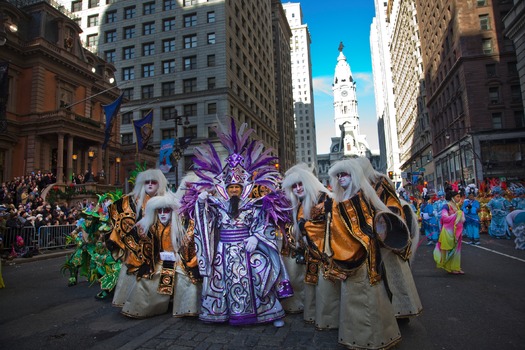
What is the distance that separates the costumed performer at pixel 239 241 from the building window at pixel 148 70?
4408cm

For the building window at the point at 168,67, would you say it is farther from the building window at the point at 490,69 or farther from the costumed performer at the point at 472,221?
the costumed performer at the point at 472,221

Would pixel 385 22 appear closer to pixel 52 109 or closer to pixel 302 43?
pixel 302 43

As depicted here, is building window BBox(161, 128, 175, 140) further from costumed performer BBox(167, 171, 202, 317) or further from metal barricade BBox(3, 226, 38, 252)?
costumed performer BBox(167, 171, 202, 317)

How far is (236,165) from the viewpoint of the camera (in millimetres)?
5312

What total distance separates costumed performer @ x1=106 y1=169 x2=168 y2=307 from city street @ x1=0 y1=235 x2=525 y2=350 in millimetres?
583

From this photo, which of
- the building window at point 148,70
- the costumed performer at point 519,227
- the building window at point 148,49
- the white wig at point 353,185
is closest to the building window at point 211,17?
the building window at point 148,49

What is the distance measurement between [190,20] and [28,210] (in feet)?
118

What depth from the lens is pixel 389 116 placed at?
93.2 metres

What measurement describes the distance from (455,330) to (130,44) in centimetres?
5050

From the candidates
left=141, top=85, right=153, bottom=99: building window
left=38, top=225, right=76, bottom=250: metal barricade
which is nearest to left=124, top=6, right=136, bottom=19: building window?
left=141, top=85, right=153, bottom=99: building window

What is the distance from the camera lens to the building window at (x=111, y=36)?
156 feet

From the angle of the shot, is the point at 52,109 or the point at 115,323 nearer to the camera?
the point at 115,323

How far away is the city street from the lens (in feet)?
13.9

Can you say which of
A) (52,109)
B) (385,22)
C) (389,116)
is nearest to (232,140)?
(52,109)
